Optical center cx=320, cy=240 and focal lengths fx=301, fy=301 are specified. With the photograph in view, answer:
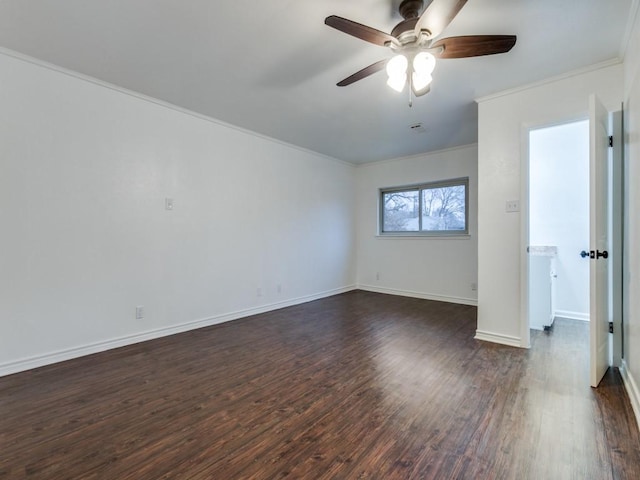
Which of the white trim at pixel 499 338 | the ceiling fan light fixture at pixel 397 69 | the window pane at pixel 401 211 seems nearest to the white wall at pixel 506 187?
the white trim at pixel 499 338

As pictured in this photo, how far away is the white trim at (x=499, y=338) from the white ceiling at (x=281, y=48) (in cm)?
236

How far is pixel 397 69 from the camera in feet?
6.15

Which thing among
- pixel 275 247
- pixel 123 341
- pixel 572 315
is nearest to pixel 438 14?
pixel 275 247

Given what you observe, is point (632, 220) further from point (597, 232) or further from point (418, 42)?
point (418, 42)

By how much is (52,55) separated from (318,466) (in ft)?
11.0

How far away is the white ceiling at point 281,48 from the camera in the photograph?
6.06 ft

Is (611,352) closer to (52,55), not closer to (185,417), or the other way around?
(185,417)

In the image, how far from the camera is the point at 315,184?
16.5ft

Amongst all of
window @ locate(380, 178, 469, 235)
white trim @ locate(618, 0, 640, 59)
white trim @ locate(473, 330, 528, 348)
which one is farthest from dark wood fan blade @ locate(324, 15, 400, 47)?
window @ locate(380, 178, 469, 235)

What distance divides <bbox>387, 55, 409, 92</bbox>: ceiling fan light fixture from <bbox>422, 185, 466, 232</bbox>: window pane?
335 centimetres

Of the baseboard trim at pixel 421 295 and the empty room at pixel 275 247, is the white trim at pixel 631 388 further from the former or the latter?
the baseboard trim at pixel 421 295

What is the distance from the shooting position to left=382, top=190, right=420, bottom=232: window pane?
17.4 feet

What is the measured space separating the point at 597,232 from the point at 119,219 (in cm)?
389

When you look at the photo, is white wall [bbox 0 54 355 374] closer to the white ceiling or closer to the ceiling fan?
the white ceiling
